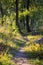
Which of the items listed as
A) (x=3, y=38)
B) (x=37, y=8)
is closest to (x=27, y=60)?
(x=3, y=38)

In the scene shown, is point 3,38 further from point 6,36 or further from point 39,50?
point 39,50

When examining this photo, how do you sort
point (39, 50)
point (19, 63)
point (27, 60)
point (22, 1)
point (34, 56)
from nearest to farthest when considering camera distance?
point (19, 63) → point (27, 60) → point (34, 56) → point (39, 50) → point (22, 1)

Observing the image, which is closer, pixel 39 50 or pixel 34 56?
pixel 34 56

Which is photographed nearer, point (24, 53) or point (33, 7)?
point (24, 53)

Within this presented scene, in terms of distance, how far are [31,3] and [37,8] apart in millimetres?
2065

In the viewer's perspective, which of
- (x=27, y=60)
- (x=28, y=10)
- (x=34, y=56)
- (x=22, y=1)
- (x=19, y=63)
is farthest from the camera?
(x=22, y=1)

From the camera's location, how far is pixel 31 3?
3662 centimetres

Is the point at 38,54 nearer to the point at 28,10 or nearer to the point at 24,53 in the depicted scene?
the point at 24,53

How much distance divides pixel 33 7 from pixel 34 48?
64.9 ft

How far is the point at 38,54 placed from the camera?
13836mm

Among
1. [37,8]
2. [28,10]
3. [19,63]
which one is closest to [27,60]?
[19,63]

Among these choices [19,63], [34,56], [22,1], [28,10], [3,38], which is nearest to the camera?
[19,63]

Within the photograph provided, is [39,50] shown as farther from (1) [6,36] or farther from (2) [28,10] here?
(2) [28,10]

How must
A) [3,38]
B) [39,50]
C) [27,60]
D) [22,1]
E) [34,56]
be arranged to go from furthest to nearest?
[22,1] → [3,38] → [39,50] → [34,56] → [27,60]
